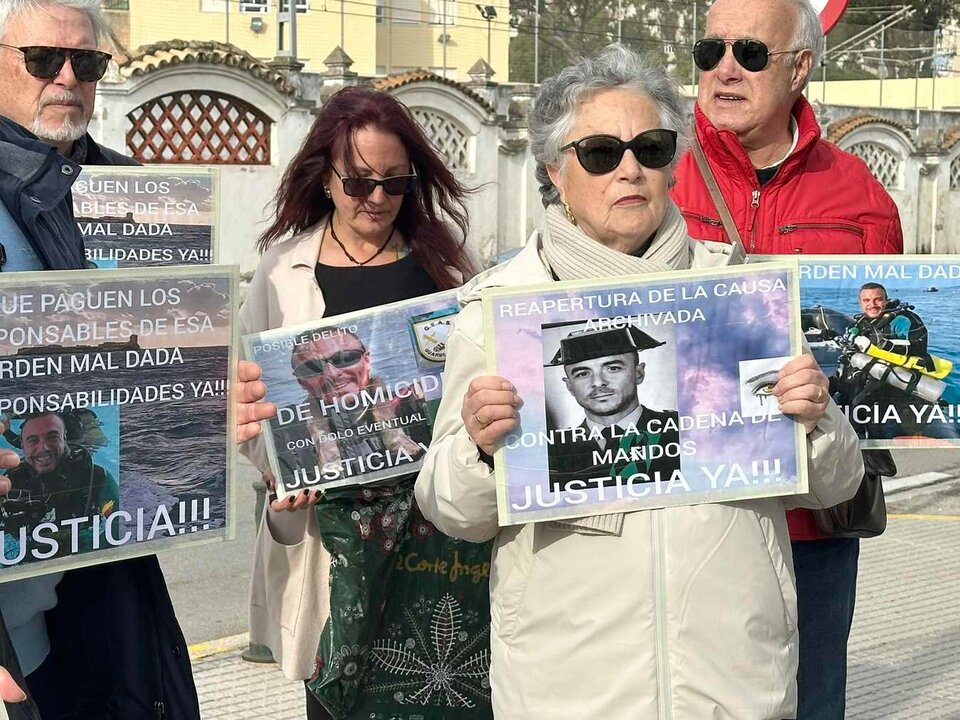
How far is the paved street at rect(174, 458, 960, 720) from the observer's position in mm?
5656

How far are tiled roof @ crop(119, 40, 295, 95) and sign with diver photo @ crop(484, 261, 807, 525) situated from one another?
15581 mm

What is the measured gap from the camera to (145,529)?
9.32 ft

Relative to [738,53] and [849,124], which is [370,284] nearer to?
[738,53]

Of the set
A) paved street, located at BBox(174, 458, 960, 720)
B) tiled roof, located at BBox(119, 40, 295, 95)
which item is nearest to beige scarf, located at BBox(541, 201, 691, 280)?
paved street, located at BBox(174, 458, 960, 720)

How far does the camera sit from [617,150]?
9.58ft

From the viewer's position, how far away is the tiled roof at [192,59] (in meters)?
17.5

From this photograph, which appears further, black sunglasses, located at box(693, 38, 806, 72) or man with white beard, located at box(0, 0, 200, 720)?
black sunglasses, located at box(693, 38, 806, 72)

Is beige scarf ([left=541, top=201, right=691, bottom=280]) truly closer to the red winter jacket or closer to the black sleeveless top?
the red winter jacket

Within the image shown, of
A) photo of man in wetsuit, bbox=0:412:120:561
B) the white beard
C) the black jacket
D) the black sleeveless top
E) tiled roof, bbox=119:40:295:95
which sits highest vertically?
tiled roof, bbox=119:40:295:95

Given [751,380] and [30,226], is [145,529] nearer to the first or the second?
[30,226]

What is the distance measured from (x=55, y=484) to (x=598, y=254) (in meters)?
1.11

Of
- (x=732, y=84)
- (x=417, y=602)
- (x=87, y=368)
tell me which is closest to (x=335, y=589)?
(x=417, y=602)

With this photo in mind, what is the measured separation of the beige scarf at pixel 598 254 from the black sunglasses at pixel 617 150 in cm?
12

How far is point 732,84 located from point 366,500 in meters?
1.42
